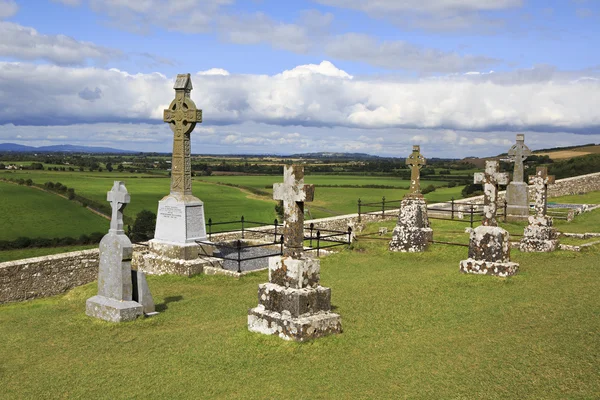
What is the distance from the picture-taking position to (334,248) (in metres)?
18.1

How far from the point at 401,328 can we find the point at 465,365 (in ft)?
5.48

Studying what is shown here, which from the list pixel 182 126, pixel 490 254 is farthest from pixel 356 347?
pixel 182 126

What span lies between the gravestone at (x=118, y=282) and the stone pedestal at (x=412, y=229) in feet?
27.9

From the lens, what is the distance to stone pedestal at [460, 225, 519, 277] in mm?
11938

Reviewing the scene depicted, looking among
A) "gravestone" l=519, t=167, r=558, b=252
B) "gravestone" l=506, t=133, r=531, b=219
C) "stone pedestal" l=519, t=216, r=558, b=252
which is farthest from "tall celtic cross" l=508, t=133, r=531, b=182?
"stone pedestal" l=519, t=216, r=558, b=252

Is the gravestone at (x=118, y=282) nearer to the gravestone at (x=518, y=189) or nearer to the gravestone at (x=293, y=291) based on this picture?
the gravestone at (x=293, y=291)

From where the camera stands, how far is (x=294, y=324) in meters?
7.87

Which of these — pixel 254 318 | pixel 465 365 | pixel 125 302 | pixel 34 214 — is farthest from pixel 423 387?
pixel 34 214

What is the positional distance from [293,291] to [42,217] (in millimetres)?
35131

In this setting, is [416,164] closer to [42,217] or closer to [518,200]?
[518,200]

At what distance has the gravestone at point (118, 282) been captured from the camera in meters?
10.0

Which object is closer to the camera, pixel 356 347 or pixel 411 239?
pixel 356 347

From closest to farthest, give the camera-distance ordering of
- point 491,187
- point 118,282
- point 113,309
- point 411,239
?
point 113,309
point 118,282
point 491,187
point 411,239

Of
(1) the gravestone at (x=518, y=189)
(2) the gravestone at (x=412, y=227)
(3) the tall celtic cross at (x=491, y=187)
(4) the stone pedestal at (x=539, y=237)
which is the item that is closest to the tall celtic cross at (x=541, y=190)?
(4) the stone pedestal at (x=539, y=237)
